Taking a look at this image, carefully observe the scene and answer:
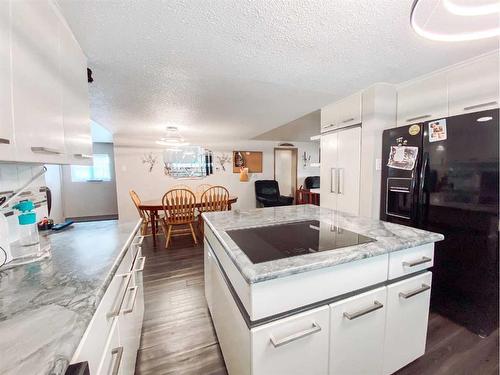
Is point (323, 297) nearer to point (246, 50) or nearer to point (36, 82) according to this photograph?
point (36, 82)

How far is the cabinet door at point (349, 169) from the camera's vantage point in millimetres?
2277

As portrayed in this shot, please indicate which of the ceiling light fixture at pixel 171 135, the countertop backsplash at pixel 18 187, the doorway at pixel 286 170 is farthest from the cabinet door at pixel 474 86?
the doorway at pixel 286 170

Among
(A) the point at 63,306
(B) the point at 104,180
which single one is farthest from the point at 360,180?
(B) the point at 104,180

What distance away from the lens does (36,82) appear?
824mm

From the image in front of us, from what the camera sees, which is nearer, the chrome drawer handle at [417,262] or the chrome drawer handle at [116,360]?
the chrome drawer handle at [116,360]

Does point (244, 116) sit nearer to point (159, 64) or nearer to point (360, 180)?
point (159, 64)

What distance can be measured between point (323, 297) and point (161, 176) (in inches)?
194

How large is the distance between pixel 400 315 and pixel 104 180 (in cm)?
649

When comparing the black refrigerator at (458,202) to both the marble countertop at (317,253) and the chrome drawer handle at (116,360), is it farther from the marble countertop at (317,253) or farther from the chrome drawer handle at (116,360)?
the chrome drawer handle at (116,360)

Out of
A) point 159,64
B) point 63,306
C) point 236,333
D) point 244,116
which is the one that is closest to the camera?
point 63,306

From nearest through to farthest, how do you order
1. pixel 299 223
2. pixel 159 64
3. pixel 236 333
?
pixel 236 333
pixel 299 223
pixel 159 64

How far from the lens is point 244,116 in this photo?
3150 millimetres

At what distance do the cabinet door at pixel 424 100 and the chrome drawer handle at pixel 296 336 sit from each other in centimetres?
206

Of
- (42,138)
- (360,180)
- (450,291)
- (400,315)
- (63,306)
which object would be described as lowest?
(450,291)
